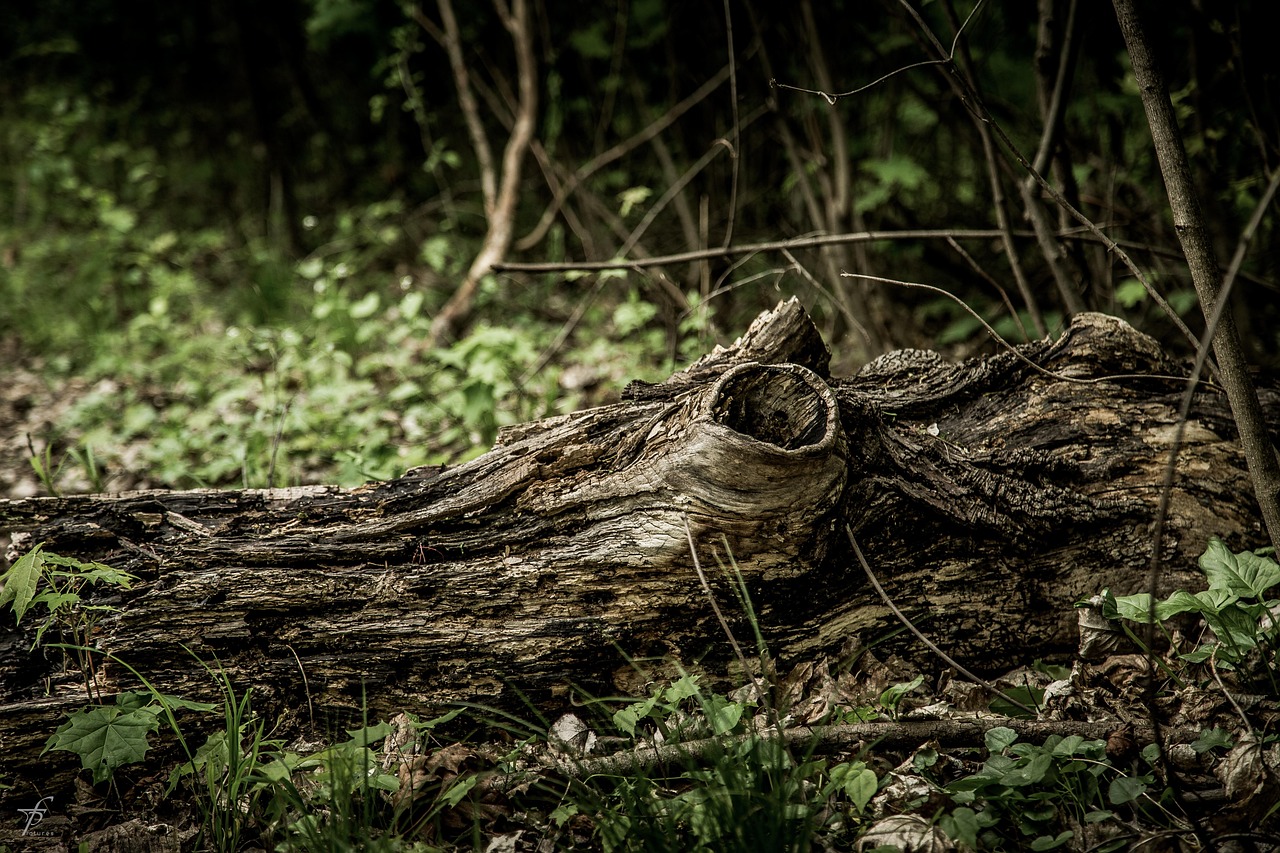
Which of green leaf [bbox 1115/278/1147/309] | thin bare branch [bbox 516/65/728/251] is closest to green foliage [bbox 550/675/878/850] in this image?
green leaf [bbox 1115/278/1147/309]

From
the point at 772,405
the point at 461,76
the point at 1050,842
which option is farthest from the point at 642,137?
the point at 1050,842

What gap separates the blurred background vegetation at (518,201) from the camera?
3359mm

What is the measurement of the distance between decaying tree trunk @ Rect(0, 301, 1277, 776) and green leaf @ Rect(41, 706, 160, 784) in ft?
0.47

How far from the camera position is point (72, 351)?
556 cm

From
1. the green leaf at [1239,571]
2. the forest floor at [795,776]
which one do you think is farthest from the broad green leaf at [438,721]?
A: the green leaf at [1239,571]

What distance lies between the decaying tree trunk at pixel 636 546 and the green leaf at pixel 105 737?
0.47 feet

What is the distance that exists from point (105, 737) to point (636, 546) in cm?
133

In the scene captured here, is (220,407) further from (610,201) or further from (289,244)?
(610,201)

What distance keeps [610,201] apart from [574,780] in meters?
5.07

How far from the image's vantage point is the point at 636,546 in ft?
6.32

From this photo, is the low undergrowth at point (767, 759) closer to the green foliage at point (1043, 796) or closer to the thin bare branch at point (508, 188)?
the green foliage at point (1043, 796)

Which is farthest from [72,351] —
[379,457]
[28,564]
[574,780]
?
[574,780]

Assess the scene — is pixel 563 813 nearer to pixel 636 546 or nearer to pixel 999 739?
pixel 636 546

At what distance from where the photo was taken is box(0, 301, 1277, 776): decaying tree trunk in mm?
1921
